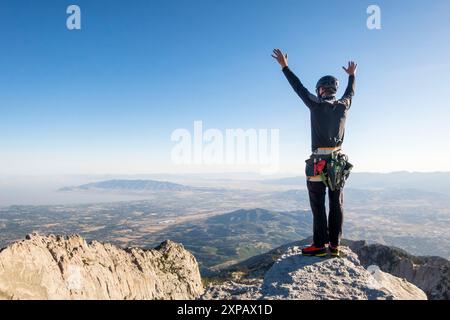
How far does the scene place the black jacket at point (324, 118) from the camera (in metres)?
10.2

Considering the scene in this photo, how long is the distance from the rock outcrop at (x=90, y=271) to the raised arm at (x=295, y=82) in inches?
880

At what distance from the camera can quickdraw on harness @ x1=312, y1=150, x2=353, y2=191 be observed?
968 centimetres

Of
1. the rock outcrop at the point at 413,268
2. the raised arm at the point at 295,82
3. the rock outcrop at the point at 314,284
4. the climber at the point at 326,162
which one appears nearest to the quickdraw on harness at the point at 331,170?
the climber at the point at 326,162

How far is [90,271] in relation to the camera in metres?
48.2

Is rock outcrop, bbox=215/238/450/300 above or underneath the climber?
underneath

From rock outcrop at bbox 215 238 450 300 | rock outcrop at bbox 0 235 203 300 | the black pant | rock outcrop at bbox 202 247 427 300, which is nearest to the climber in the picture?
the black pant

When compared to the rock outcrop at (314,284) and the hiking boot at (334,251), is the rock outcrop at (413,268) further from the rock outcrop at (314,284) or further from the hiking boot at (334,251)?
the rock outcrop at (314,284)

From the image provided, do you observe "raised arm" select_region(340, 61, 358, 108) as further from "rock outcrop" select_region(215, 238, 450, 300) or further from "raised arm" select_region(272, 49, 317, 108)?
"rock outcrop" select_region(215, 238, 450, 300)

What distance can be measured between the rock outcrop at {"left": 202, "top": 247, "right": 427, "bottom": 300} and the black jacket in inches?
140

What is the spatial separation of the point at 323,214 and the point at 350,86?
4590 millimetres

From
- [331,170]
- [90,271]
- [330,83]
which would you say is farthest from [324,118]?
[90,271]
